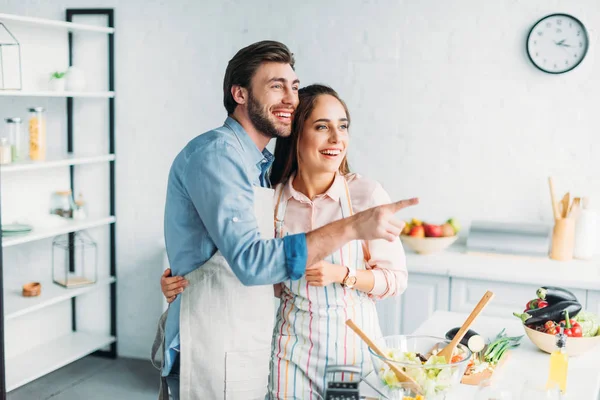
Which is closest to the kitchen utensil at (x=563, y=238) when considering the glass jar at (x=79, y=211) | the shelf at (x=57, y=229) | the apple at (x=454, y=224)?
the apple at (x=454, y=224)

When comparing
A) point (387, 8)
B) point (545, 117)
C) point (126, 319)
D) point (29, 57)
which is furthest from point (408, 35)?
point (126, 319)

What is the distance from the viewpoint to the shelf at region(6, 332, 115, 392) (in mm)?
4062

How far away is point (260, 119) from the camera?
219 cm

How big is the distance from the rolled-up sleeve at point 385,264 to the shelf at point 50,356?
2571mm

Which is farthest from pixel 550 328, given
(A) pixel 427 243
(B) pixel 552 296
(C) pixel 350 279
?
(A) pixel 427 243

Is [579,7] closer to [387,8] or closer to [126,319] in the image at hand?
[387,8]

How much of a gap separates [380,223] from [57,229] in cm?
288

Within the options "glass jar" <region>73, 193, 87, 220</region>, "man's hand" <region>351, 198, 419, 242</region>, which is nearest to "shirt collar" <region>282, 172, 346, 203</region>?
"man's hand" <region>351, 198, 419, 242</region>

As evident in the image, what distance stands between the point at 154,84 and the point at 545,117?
2328 millimetres

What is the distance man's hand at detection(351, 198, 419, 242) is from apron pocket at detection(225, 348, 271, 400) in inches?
20.5

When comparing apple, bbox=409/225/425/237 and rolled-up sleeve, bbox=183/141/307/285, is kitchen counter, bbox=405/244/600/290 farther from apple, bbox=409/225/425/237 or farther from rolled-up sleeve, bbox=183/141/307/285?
rolled-up sleeve, bbox=183/141/307/285

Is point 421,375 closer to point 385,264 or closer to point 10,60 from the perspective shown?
point 385,264

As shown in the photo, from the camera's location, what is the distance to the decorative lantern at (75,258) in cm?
458

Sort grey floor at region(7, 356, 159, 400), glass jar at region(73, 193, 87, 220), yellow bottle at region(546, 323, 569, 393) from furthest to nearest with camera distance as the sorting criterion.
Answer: glass jar at region(73, 193, 87, 220), grey floor at region(7, 356, 159, 400), yellow bottle at region(546, 323, 569, 393)
